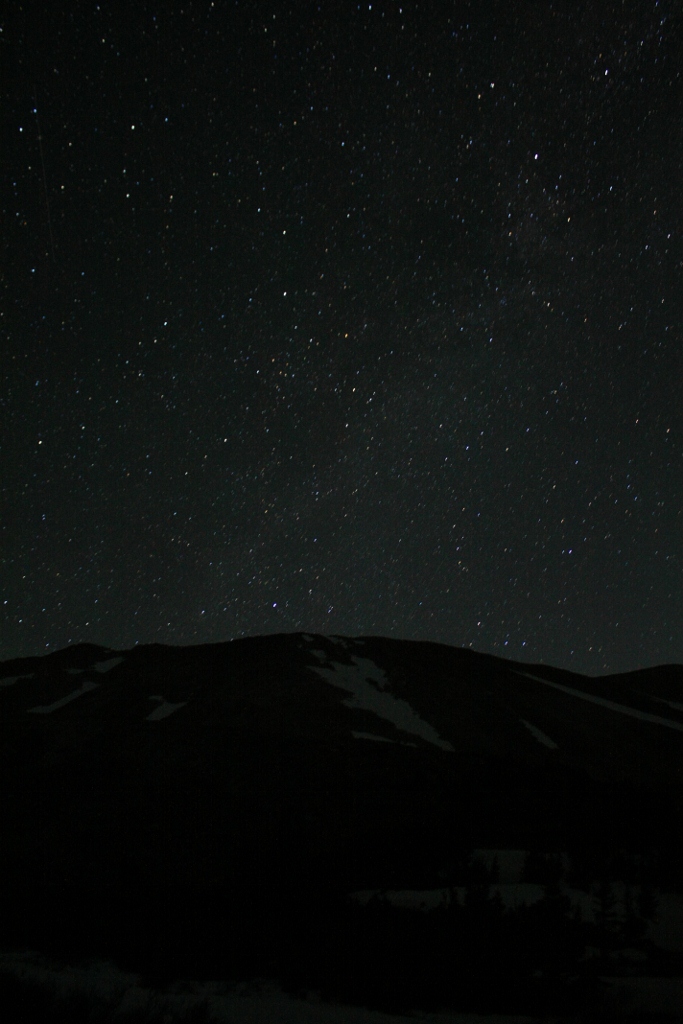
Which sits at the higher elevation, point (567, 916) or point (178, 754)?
point (178, 754)

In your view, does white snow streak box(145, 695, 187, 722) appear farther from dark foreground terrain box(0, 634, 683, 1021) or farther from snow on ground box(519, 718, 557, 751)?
snow on ground box(519, 718, 557, 751)

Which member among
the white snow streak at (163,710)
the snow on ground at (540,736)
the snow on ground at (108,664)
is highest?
the snow on ground at (108,664)

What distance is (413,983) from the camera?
1151 centimetres

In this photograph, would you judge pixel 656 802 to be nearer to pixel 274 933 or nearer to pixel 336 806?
pixel 336 806

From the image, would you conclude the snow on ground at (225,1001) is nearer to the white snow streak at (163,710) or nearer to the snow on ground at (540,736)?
the white snow streak at (163,710)

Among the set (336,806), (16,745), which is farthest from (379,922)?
(16,745)

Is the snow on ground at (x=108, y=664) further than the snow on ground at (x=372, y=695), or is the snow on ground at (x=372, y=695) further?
the snow on ground at (x=108, y=664)

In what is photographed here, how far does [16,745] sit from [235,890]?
1462 cm

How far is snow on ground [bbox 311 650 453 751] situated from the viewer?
28.0m

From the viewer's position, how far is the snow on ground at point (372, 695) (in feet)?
91.8

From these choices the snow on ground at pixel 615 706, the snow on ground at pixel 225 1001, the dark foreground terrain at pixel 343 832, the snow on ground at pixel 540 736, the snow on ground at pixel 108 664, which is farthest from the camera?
the snow on ground at pixel 108 664

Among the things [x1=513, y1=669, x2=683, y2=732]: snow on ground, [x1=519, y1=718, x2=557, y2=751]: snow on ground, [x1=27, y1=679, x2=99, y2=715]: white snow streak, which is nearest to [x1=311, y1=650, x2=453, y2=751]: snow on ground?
[x1=519, y1=718, x2=557, y2=751]: snow on ground

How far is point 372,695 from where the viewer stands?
31906mm

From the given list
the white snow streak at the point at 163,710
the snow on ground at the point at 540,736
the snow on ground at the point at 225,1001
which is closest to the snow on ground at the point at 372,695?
the snow on ground at the point at 540,736
